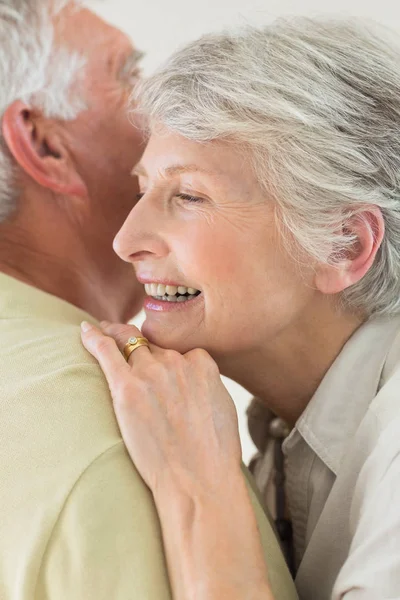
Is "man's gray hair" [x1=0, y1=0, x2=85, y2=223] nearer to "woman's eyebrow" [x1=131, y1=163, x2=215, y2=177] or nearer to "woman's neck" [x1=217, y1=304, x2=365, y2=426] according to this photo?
"woman's eyebrow" [x1=131, y1=163, x2=215, y2=177]

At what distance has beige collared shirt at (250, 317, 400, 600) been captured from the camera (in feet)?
2.88

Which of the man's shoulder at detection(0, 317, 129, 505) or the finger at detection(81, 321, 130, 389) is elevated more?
the finger at detection(81, 321, 130, 389)

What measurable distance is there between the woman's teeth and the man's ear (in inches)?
14.7

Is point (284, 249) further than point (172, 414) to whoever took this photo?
Yes

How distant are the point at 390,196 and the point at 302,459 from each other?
1.52 ft

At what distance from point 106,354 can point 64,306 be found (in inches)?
8.3

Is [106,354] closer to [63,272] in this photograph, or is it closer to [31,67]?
[63,272]

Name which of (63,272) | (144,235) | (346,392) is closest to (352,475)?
(346,392)

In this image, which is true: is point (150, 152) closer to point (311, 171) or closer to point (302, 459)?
point (311, 171)

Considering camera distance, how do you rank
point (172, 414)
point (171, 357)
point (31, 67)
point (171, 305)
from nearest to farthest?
point (172, 414) < point (171, 357) < point (171, 305) < point (31, 67)

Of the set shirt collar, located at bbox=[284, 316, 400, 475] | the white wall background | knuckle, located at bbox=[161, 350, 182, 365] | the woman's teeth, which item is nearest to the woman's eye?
the woman's teeth

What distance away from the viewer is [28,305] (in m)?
1.14

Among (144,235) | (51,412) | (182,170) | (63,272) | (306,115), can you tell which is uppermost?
(306,115)

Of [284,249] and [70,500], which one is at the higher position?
[284,249]
